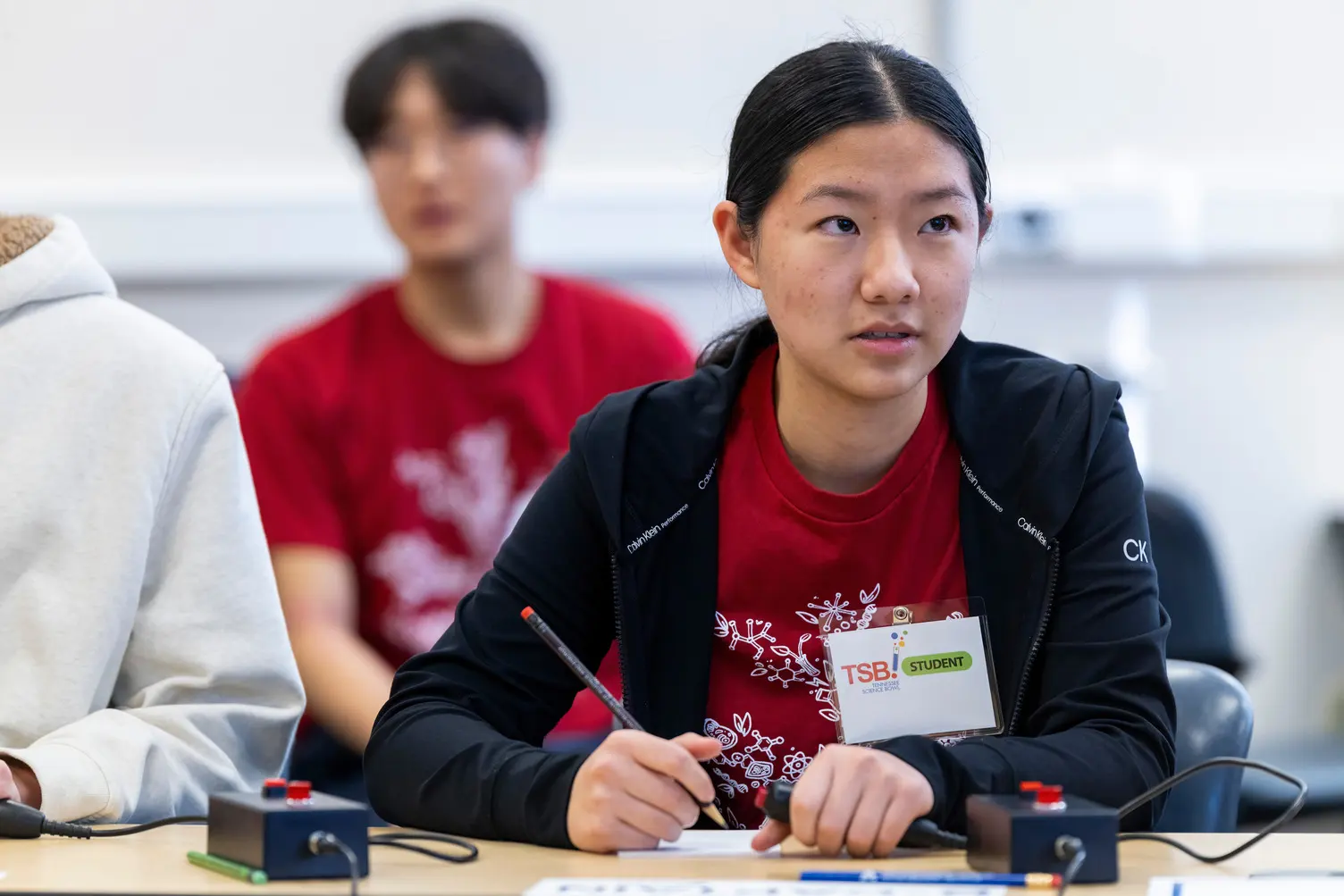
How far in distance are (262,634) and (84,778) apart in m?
0.25

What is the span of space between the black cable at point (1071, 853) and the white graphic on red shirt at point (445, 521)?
1513 millimetres

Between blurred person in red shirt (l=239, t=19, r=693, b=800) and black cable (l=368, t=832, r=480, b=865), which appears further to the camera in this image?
blurred person in red shirt (l=239, t=19, r=693, b=800)

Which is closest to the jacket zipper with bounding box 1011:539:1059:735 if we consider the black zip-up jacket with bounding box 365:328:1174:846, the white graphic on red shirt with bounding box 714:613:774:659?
the black zip-up jacket with bounding box 365:328:1174:846

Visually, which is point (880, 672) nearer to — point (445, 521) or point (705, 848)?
point (705, 848)

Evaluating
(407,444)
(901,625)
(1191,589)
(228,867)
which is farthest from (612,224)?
(228,867)

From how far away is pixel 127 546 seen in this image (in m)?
1.49

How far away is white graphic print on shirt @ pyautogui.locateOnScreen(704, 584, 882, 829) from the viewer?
1.46 meters

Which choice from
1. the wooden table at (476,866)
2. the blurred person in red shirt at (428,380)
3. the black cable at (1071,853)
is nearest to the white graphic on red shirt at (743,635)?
the wooden table at (476,866)

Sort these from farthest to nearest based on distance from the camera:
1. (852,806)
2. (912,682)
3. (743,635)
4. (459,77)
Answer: (459,77), (743,635), (912,682), (852,806)

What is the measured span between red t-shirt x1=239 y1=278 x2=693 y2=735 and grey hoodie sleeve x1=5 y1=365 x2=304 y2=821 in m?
0.91

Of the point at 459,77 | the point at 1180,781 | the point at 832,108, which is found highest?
the point at 459,77

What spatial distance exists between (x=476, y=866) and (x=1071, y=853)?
41 centimetres

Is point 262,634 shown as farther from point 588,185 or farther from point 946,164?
point 588,185

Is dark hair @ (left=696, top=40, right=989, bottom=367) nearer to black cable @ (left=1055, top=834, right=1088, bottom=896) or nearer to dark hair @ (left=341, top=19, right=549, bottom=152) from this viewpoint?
black cable @ (left=1055, top=834, right=1088, bottom=896)
